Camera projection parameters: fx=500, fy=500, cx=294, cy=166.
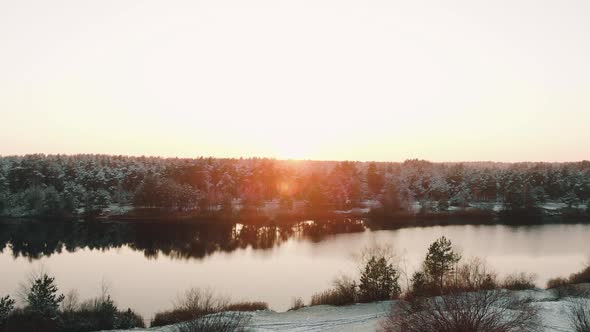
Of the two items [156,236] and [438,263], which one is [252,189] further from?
[438,263]

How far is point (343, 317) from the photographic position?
27312 millimetres

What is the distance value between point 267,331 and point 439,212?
7406 centimetres

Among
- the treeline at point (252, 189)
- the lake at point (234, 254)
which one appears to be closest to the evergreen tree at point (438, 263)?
the lake at point (234, 254)

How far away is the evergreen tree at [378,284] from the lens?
104ft

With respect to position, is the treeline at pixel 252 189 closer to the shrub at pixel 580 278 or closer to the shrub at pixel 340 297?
the shrub at pixel 580 278

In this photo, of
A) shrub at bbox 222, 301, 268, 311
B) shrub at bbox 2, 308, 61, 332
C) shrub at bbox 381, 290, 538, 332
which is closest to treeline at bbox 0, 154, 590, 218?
shrub at bbox 222, 301, 268, 311

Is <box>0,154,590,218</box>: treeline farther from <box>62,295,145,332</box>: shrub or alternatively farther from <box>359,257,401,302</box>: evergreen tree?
<box>62,295,145,332</box>: shrub

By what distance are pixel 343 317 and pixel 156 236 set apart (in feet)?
141

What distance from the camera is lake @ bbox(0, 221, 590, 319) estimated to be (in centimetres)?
3934

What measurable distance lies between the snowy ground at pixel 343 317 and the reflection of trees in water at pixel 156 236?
2640 cm

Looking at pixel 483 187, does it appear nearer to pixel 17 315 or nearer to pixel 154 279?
pixel 154 279

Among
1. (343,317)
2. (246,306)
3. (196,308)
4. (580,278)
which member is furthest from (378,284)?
(580,278)

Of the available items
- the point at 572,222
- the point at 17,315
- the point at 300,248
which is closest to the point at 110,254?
the point at 300,248

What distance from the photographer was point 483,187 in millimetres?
108000
